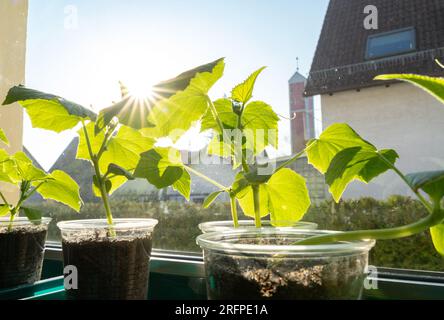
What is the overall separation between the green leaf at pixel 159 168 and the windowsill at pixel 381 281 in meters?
0.18

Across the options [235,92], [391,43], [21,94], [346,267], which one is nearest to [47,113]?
[21,94]

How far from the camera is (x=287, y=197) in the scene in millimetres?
420

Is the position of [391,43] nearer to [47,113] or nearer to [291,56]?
[291,56]

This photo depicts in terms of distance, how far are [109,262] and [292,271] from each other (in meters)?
0.20

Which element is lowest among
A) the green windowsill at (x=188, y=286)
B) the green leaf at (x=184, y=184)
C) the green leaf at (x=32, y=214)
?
the green windowsill at (x=188, y=286)

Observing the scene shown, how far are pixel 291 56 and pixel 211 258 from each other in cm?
60

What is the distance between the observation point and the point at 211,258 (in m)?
0.31

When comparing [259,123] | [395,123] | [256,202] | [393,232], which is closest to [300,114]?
[395,123]

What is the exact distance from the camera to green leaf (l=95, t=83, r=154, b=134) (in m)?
0.28

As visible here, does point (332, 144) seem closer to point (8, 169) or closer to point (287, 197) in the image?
point (287, 197)

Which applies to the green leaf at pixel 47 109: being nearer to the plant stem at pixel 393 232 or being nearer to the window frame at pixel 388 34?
the plant stem at pixel 393 232

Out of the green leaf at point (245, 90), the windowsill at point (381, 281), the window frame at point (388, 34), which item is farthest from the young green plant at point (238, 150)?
the window frame at point (388, 34)

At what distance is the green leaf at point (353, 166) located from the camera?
0.33m
